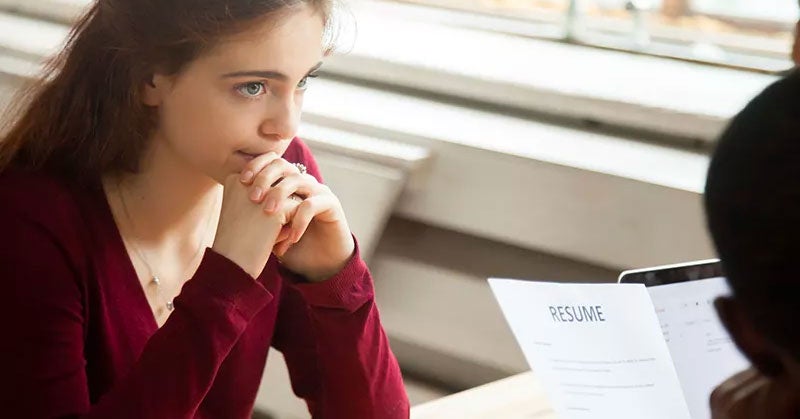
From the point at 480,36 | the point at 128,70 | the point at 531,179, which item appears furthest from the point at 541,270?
the point at 128,70

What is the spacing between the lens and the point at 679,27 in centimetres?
187

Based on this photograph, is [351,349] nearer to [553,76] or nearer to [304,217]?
[304,217]

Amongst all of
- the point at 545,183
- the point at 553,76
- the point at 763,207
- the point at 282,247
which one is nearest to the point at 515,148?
the point at 545,183

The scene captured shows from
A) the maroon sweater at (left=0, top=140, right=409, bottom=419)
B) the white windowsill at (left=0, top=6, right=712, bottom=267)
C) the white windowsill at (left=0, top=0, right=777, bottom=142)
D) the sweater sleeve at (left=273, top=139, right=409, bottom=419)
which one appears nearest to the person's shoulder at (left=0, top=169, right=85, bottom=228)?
the maroon sweater at (left=0, top=140, right=409, bottom=419)

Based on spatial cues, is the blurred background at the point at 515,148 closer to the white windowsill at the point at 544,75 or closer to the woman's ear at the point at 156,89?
the white windowsill at the point at 544,75

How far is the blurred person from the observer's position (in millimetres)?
490

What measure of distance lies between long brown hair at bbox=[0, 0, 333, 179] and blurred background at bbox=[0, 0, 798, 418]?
1.16ft

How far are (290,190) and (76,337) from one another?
25cm

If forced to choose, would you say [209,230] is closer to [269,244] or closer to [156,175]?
[156,175]

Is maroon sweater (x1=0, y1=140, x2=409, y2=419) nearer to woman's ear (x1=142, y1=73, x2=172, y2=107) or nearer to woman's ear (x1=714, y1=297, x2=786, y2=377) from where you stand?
woman's ear (x1=142, y1=73, x2=172, y2=107)

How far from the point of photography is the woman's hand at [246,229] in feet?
3.61

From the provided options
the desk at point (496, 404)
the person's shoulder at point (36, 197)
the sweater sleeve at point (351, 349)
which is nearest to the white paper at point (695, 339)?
the desk at point (496, 404)

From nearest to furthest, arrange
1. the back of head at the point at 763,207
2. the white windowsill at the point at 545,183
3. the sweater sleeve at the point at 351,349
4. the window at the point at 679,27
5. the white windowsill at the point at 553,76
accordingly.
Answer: the back of head at the point at 763,207 < the sweater sleeve at the point at 351,349 < the white windowsill at the point at 545,183 < the white windowsill at the point at 553,76 < the window at the point at 679,27

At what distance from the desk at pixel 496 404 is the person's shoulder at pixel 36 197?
44 centimetres
